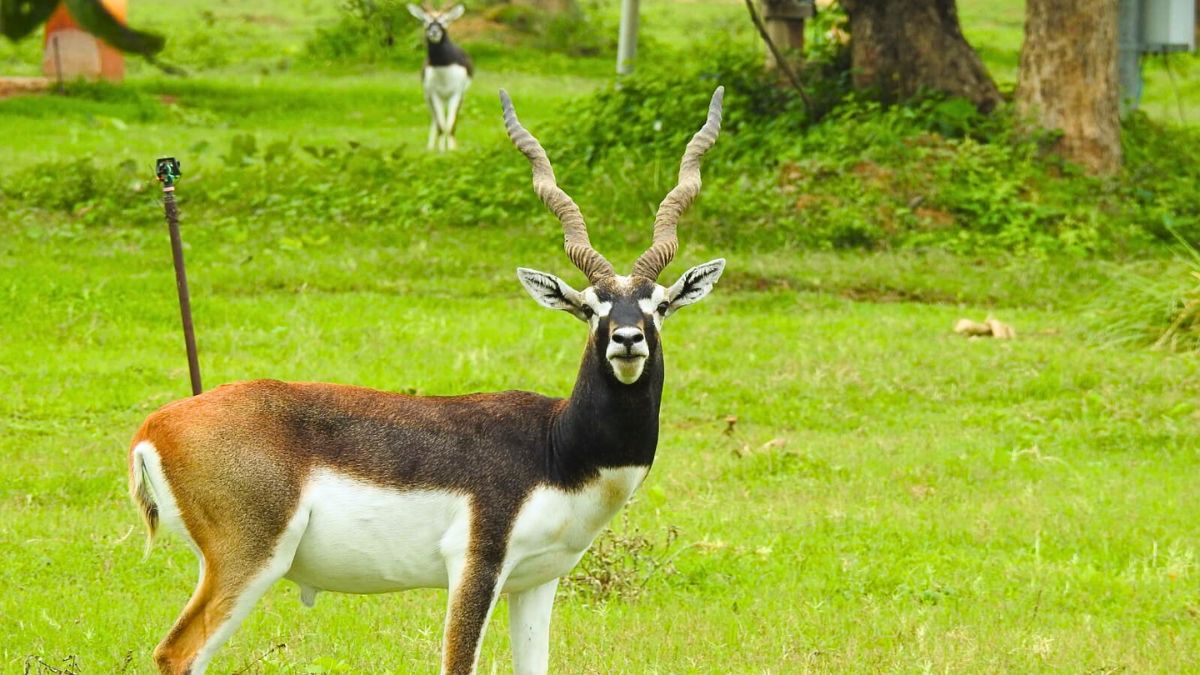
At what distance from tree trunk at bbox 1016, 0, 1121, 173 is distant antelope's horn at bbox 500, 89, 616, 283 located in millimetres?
9209

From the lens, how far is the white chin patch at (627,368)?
14.7 feet

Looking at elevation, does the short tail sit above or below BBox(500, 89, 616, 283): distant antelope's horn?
below

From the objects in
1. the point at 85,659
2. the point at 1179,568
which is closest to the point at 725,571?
the point at 1179,568

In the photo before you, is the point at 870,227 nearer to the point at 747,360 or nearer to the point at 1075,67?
the point at 1075,67

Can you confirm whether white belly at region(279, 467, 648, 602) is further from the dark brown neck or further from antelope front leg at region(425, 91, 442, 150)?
antelope front leg at region(425, 91, 442, 150)

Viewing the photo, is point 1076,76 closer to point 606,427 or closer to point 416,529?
point 606,427

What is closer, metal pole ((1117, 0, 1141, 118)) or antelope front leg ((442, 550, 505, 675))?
antelope front leg ((442, 550, 505, 675))

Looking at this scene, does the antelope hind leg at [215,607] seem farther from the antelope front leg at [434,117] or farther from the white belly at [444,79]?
the white belly at [444,79]

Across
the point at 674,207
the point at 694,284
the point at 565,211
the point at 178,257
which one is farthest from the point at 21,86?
the point at 694,284

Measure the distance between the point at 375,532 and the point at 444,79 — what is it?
15.1 metres

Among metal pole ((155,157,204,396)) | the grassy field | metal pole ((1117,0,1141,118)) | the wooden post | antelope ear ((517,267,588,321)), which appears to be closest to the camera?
antelope ear ((517,267,588,321))

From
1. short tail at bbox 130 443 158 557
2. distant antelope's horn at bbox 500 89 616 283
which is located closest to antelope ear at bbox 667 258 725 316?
distant antelope's horn at bbox 500 89 616 283

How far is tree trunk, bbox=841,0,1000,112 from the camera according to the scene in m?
14.4

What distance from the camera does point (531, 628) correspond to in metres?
4.93
